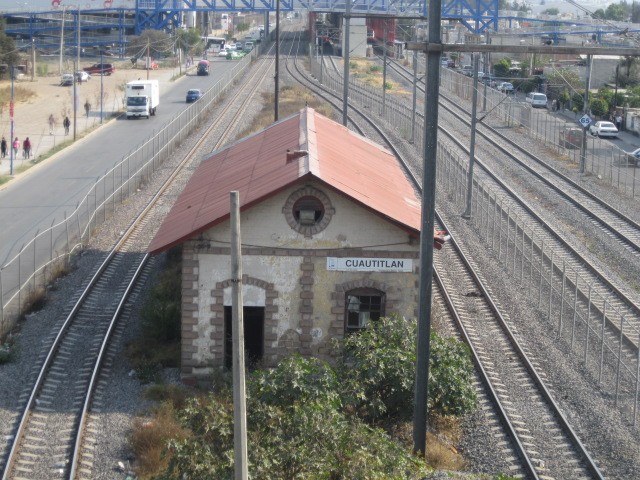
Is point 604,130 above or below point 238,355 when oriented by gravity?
below

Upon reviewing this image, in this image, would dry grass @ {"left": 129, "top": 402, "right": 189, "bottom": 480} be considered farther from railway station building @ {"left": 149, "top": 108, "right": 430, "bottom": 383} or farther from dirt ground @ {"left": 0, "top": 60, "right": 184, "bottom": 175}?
dirt ground @ {"left": 0, "top": 60, "right": 184, "bottom": 175}

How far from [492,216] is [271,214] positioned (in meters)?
12.7

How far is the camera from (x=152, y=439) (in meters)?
14.1

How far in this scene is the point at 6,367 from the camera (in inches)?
691

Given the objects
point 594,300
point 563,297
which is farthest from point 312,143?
point 594,300

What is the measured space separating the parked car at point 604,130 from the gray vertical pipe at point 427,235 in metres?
41.7

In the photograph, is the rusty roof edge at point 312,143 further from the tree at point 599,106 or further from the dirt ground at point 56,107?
the tree at point 599,106

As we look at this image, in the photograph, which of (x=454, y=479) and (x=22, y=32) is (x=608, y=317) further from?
(x=22, y=32)

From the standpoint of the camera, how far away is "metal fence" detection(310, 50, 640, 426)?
17.0m

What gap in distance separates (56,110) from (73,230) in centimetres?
3520

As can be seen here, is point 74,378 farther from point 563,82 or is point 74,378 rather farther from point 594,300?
point 563,82

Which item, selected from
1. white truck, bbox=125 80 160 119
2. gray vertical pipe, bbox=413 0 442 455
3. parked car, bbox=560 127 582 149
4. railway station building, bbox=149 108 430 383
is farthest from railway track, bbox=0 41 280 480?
white truck, bbox=125 80 160 119

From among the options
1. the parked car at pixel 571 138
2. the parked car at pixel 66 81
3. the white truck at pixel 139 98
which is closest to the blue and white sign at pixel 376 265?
the parked car at pixel 571 138

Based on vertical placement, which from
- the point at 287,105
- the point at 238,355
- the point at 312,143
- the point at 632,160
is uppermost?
the point at 312,143
